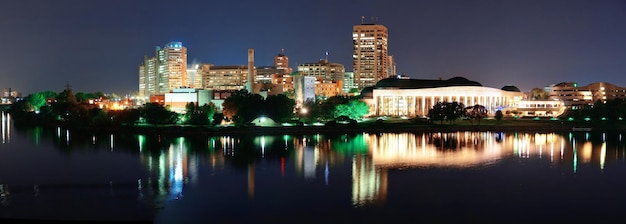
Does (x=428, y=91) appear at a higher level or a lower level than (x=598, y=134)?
higher

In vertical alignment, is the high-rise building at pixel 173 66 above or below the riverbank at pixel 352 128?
above

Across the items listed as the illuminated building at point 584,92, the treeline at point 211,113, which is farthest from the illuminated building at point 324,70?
the treeline at point 211,113

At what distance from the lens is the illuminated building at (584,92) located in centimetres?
7306

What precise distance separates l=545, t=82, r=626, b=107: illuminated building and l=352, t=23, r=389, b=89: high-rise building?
3499 cm

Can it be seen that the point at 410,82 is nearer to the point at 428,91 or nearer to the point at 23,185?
the point at 428,91

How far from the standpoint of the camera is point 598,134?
4031 cm

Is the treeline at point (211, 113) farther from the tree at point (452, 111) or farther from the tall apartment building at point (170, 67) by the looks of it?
A: the tall apartment building at point (170, 67)

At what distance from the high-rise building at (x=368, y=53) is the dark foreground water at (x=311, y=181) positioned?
2808 inches

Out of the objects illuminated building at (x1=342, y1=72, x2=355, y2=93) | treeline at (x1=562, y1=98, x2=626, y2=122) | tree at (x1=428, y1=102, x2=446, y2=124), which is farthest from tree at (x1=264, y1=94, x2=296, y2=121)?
illuminated building at (x1=342, y1=72, x2=355, y2=93)

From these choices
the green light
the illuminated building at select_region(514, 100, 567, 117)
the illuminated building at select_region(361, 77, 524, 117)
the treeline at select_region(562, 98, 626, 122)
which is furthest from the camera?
the illuminated building at select_region(361, 77, 524, 117)

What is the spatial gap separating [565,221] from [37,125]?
4879 cm

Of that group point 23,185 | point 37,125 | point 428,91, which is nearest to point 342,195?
point 23,185

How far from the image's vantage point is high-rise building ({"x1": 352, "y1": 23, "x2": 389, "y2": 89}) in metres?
104

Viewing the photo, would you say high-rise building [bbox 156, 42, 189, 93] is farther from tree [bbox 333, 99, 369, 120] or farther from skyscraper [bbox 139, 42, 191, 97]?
tree [bbox 333, 99, 369, 120]
